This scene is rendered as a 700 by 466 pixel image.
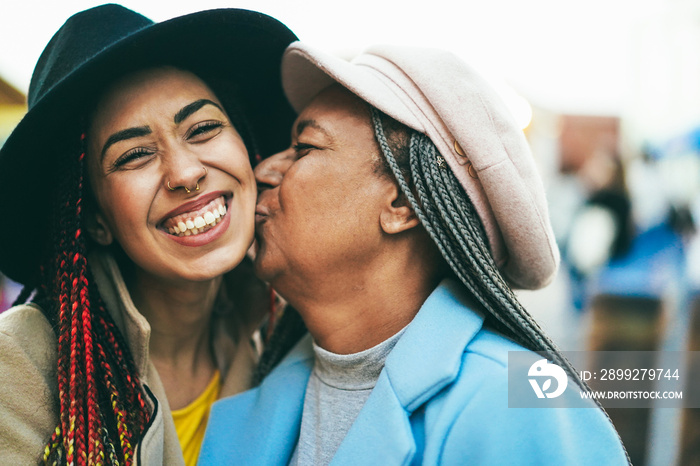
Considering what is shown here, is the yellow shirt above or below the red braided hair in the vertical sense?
below

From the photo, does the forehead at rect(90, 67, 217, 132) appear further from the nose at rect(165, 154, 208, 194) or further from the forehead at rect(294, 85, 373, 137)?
the forehead at rect(294, 85, 373, 137)

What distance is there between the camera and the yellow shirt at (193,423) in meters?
2.35

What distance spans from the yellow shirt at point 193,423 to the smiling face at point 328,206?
0.71 metres

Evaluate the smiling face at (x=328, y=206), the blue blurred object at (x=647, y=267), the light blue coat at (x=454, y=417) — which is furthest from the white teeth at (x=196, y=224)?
the blue blurred object at (x=647, y=267)

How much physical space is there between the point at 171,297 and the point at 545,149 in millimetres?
11916

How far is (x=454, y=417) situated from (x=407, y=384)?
7.0 inches

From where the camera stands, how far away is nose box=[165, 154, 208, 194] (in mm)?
2006

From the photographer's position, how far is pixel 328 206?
6.87ft

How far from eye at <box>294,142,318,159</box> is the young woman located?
217mm

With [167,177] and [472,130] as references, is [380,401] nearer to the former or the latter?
[472,130]

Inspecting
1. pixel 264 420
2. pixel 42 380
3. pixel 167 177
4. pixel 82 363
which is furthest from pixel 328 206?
pixel 42 380

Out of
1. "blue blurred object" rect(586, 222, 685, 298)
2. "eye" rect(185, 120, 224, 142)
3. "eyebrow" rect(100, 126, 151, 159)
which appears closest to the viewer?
"eyebrow" rect(100, 126, 151, 159)

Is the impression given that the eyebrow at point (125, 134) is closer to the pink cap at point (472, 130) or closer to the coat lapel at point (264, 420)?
the pink cap at point (472, 130)

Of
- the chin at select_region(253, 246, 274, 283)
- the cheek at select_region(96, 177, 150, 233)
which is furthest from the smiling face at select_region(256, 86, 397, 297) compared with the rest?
the cheek at select_region(96, 177, 150, 233)
